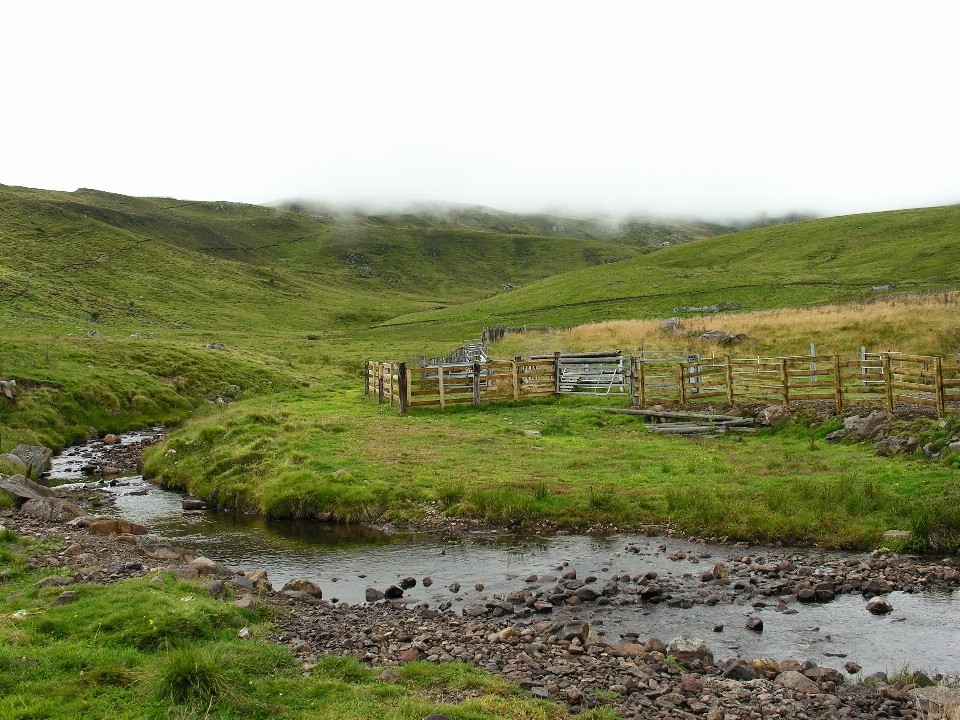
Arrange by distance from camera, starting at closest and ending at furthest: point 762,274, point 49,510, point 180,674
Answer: point 180,674, point 49,510, point 762,274

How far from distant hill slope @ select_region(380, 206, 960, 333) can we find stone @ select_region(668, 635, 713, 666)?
6827cm

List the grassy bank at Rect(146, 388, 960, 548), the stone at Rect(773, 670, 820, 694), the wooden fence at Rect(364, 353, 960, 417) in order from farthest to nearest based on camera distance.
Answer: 1. the wooden fence at Rect(364, 353, 960, 417)
2. the grassy bank at Rect(146, 388, 960, 548)
3. the stone at Rect(773, 670, 820, 694)

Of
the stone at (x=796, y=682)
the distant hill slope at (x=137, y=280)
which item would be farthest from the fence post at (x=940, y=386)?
the distant hill slope at (x=137, y=280)

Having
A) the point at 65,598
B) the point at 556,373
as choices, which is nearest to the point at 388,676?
the point at 65,598

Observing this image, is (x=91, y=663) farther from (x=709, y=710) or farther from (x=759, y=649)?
(x=759, y=649)

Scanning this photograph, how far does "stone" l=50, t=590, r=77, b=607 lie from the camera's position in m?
9.92

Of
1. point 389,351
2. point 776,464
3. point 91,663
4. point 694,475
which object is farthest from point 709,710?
point 389,351

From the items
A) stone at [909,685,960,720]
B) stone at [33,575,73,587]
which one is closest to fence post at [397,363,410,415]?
stone at [33,575,73,587]

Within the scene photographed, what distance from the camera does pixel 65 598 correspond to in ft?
32.9

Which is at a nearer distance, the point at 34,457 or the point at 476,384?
the point at 34,457

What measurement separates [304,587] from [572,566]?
550cm

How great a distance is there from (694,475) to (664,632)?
29.4ft

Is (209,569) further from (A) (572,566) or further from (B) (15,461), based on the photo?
(B) (15,461)

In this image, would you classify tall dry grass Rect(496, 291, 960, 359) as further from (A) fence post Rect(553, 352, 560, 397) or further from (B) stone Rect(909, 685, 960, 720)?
(B) stone Rect(909, 685, 960, 720)
